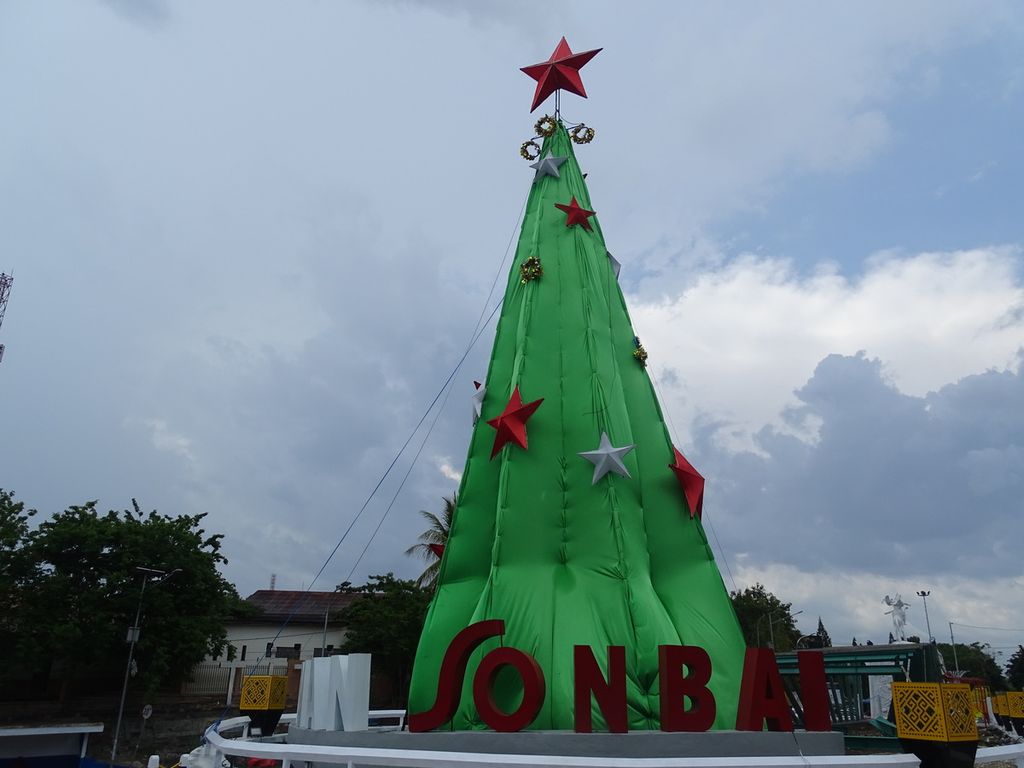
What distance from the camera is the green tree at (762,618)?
51594mm

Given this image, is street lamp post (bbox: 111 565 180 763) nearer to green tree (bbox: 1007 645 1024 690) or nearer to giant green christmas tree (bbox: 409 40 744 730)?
giant green christmas tree (bbox: 409 40 744 730)

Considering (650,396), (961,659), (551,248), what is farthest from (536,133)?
(961,659)

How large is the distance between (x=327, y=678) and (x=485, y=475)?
5806 millimetres

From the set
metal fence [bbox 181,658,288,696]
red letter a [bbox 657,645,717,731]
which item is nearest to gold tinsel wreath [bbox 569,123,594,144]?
red letter a [bbox 657,645,717,731]

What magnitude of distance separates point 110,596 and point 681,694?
2545 cm

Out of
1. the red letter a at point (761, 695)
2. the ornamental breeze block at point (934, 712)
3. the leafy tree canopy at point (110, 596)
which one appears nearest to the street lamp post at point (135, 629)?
the leafy tree canopy at point (110, 596)

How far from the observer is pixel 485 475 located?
54.9 feet

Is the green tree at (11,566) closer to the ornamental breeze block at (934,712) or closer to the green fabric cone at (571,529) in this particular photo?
the green fabric cone at (571,529)

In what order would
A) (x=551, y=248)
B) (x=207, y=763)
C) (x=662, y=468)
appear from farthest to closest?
1. (x=551, y=248)
2. (x=662, y=468)
3. (x=207, y=763)

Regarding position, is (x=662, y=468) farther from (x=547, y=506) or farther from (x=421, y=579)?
(x=421, y=579)

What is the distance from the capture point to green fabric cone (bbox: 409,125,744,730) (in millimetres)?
13375

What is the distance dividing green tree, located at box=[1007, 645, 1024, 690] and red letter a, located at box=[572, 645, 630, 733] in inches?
2757

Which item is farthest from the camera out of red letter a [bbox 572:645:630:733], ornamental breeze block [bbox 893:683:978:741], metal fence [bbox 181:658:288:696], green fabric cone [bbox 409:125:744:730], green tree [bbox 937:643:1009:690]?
green tree [bbox 937:643:1009:690]

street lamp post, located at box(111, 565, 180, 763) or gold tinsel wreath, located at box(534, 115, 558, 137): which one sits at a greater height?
gold tinsel wreath, located at box(534, 115, 558, 137)
